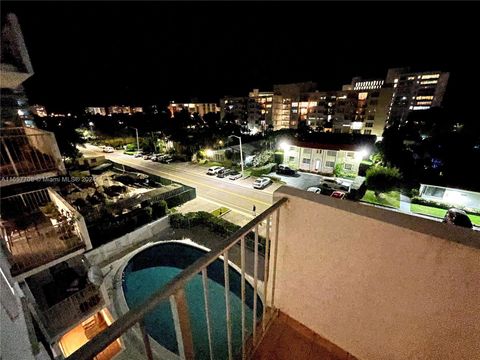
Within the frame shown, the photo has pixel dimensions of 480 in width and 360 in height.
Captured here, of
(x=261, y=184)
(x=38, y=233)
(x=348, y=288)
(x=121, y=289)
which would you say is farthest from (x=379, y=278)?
(x=261, y=184)

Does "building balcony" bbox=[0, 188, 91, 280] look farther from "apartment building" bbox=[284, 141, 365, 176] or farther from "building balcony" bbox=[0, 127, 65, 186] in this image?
"apartment building" bbox=[284, 141, 365, 176]

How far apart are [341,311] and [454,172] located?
95.9ft

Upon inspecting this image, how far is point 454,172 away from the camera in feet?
72.9

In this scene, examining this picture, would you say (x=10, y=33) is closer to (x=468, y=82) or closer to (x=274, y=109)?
(x=274, y=109)

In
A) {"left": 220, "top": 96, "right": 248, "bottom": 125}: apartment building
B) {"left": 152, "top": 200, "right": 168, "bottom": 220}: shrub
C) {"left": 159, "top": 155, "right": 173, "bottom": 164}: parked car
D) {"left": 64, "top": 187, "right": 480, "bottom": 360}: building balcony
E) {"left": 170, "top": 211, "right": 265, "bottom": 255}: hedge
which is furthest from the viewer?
{"left": 220, "top": 96, "right": 248, "bottom": 125}: apartment building

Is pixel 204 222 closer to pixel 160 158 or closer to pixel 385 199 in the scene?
pixel 385 199

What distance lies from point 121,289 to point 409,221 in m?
10.2

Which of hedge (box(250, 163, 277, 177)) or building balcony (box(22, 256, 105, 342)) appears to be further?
hedge (box(250, 163, 277, 177))

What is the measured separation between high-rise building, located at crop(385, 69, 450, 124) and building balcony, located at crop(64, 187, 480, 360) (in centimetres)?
6262

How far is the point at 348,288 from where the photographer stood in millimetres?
2098

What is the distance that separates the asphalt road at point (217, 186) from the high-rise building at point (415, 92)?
49.9m

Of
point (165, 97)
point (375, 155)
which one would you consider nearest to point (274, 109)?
point (375, 155)

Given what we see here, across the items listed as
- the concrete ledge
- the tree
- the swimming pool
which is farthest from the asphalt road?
the concrete ledge

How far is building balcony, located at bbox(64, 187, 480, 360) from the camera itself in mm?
1449
